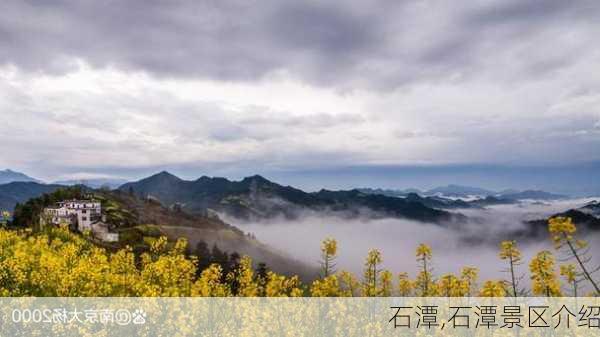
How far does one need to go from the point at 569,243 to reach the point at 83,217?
153m

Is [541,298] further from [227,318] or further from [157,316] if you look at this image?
[157,316]

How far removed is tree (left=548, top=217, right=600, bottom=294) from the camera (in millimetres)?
10945

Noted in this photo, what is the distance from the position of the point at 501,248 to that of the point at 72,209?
14923cm

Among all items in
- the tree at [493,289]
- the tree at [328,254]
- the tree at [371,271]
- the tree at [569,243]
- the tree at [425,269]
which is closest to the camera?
the tree at [569,243]

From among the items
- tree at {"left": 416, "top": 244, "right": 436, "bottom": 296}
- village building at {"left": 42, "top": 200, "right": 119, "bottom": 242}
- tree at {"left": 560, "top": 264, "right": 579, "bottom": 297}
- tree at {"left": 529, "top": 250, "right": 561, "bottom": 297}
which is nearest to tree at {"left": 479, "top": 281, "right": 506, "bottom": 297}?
tree at {"left": 529, "top": 250, "right": 561, "bottom": 297}

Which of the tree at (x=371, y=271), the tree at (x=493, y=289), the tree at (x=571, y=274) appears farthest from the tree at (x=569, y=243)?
the tree at (x=371, y=271)

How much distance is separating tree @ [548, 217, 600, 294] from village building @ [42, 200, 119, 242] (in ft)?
463

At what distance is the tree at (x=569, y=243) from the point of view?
1095cm

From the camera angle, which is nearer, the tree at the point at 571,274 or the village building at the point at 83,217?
the tree at the point at 571,274

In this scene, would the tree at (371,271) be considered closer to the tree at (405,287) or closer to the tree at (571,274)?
the tree at (405,287)

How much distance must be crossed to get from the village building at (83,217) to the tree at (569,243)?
14119cm

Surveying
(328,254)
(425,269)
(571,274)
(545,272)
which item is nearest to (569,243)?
(571,274)

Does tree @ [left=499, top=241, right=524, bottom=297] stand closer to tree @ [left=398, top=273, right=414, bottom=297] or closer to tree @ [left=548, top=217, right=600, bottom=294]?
tree @ [left=548, top=217, right=600, bottom=294]

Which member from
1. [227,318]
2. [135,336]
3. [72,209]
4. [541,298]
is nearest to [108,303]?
[135,336]
